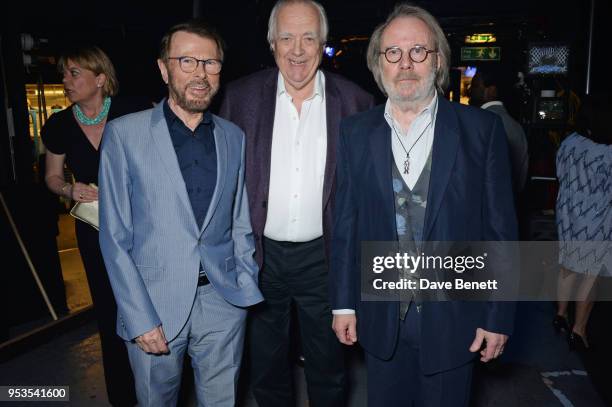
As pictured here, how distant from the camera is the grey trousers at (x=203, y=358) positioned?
72.4 inches

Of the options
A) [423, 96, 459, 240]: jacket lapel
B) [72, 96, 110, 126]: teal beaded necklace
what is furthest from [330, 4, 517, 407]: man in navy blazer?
[72, 96, 110, 126]: teal beaded necklace

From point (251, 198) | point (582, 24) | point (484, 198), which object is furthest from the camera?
point (582, 24)

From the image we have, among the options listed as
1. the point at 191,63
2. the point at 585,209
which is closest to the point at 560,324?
the point at 585,209

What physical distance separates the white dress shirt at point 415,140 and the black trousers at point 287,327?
70cm

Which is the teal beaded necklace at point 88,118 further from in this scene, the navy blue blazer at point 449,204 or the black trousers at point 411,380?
the black trousers at point 411,380

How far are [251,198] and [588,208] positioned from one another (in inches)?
109

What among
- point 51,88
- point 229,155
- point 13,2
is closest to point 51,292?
point 13,2

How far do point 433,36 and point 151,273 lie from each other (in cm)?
138

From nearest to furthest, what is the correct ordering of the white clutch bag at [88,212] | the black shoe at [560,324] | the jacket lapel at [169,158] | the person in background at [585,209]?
the jacket lapel at [169,158]
the white clutch bag at [88,212]
the person in background at [585,209]
the black shoe at [560,324]

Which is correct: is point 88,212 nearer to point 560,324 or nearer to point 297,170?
point 297,170

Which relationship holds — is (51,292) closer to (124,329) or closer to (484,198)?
(124,329)

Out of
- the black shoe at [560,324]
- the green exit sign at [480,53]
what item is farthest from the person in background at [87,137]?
the green exit sign at [480,53]

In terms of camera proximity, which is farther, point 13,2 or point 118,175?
point 13,2

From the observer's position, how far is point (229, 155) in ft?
6.34
